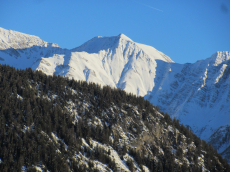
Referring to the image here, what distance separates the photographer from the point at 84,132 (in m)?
73.3

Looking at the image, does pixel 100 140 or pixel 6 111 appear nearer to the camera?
pixel 6 111

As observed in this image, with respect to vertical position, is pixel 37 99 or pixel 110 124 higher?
pixel 37 99

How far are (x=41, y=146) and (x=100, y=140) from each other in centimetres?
2066

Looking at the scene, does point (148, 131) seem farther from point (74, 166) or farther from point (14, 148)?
point (14, 148)

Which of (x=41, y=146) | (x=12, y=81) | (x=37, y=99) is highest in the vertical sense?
(x=12, y=81)

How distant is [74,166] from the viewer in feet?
190

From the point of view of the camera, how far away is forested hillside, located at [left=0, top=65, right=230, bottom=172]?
2200 inches

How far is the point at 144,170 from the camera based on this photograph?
70.1 metres

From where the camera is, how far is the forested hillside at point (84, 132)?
55.9 meters

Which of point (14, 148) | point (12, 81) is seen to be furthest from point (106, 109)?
point (14, 148)

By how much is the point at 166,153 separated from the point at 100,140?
24.3 m

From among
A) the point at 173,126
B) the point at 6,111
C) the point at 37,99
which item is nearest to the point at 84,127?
the point at 37,99

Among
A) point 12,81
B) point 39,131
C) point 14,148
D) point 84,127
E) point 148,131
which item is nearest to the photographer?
point 14,148

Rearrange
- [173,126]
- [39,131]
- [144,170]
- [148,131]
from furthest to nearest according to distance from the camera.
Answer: [173,126], [148,131], [144,170], [39,131]
